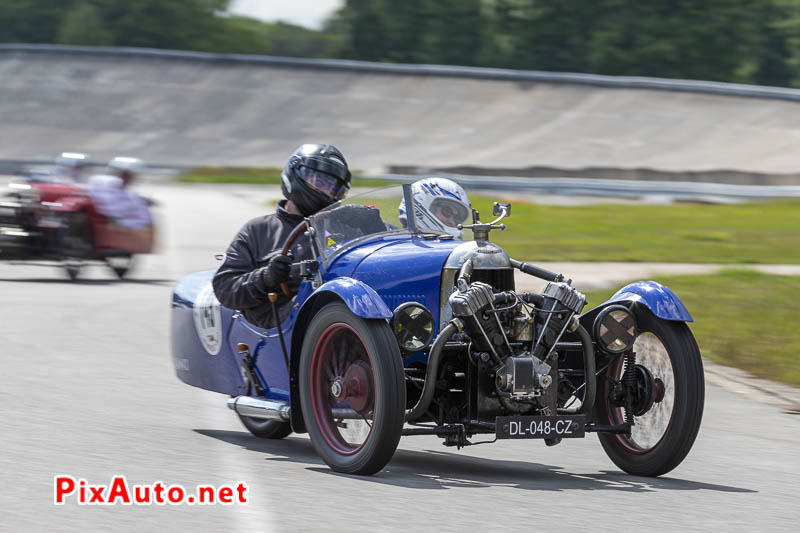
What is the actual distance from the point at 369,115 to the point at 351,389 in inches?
2159

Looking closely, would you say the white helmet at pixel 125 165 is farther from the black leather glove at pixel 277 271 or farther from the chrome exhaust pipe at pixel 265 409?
the black leather glove at pixel 277 271

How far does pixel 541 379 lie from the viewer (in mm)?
6172

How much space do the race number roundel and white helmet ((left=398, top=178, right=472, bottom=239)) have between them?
51.6 inches

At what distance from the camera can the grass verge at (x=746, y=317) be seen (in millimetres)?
11555

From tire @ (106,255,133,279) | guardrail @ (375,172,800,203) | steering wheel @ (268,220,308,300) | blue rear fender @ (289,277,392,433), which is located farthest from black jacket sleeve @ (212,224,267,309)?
guardrail @ (375,172,800,203)

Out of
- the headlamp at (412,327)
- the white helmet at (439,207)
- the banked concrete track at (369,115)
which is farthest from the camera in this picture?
the banked concrete track at (369,115)

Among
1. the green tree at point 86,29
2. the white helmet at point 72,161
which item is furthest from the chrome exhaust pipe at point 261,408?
the green tree at point 86,29

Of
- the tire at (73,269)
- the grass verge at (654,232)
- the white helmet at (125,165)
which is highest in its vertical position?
the white helmet at (125,165)

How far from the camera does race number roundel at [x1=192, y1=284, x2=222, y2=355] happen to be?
305 inches

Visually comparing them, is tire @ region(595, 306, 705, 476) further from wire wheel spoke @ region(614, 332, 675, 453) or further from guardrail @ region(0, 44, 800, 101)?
guardrail @ region(0, 44, 800, 101)

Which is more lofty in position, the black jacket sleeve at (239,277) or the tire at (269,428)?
the black jacket sleeve at (239,277)

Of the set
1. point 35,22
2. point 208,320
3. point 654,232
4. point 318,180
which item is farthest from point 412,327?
point 35,22

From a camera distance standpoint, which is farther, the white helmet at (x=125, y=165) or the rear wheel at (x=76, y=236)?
the white helmet at (x=125, y=165)

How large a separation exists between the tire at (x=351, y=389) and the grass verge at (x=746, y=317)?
5182 millimetres
